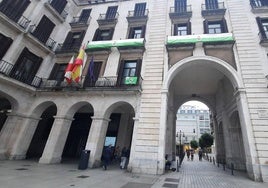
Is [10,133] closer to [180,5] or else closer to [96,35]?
[96,35]

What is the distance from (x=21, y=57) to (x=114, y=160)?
13.3 meters

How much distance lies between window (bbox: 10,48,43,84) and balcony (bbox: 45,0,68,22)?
218 inches

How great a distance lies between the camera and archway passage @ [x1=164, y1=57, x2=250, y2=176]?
44.9 feet

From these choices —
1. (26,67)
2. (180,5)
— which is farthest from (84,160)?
(180,5)

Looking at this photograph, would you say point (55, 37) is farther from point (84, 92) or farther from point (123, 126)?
point (123, 126)

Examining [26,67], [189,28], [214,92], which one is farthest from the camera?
[214,92]

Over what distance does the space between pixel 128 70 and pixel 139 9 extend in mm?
8484

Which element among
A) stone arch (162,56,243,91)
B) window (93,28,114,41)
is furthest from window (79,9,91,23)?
stone arch (162,56,243,91)

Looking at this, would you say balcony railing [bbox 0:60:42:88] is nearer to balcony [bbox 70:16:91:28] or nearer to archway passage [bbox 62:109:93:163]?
archway passage [bbox 62:109:93:163]

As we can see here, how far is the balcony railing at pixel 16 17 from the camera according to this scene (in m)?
13.6

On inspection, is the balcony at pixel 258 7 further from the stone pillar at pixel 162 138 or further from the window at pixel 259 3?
the stone pillar at pixel 162 138

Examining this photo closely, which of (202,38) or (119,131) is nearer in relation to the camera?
(202,38)

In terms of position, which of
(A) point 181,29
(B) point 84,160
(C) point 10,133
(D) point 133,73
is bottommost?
(B) point 84,160

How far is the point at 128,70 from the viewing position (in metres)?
15.3
